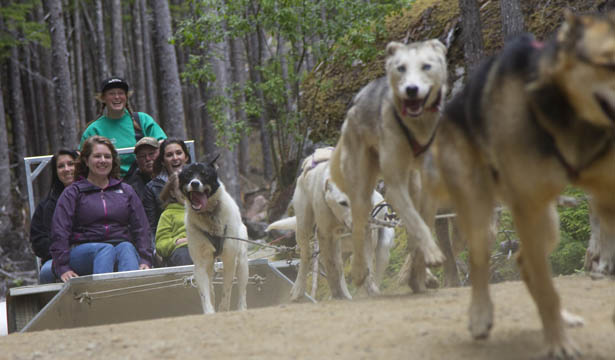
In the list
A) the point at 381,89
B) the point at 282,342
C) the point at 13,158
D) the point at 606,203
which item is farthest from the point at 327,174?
the point at 13,158

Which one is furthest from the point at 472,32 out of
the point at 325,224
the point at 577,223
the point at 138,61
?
the point at 138,61

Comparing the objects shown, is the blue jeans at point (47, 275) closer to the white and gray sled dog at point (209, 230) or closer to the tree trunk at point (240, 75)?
the white and gray sled dog at point (209, 230)

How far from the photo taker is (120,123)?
10.6 meters

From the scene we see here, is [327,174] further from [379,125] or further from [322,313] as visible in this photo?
[322,313]

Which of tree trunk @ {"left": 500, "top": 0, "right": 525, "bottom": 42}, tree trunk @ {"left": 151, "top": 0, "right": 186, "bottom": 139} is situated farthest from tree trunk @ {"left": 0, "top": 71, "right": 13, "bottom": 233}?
tree trunk @ {"left": 500, "top": 0, "right": 525, "bottom": 42}

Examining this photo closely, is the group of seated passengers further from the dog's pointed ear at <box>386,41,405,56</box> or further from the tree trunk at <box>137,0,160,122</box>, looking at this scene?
the tree trunk at <box>137,0,160,122</box>

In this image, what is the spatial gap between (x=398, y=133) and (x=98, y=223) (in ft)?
14.4

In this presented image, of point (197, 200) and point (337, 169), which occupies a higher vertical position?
point (337, 169)

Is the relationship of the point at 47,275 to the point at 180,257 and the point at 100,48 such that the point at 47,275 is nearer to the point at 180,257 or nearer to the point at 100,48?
the point at 180,257

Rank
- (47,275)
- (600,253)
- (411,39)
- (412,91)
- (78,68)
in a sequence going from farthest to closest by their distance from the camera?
1. (78,68)
2. (411,39)
3. (47,275)
4. (600,253)
5. (412,91)

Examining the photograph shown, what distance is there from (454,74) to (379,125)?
6963 millimetres

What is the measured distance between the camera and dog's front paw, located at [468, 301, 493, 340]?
3739mm

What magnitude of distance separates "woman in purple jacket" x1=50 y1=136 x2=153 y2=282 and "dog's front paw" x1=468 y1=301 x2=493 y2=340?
5.49m

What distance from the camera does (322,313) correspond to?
17.3ft
